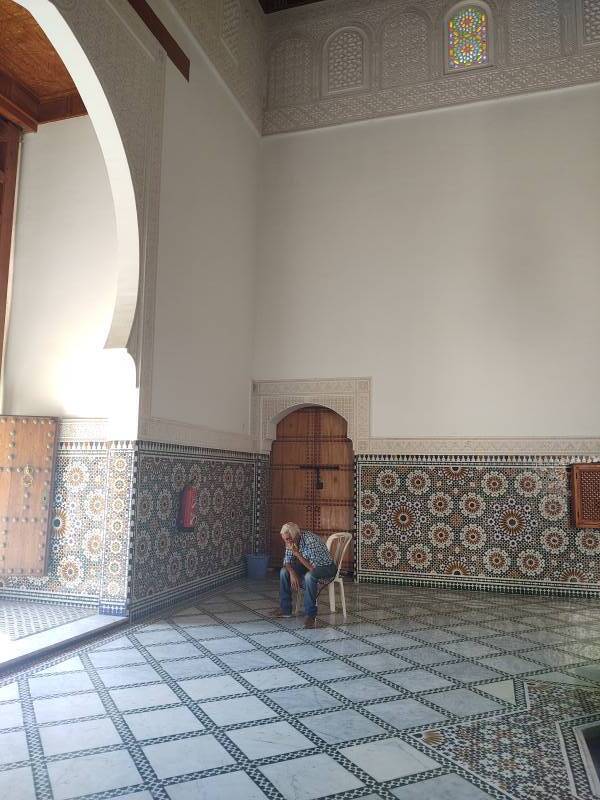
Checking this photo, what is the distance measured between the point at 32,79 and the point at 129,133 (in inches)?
46.4

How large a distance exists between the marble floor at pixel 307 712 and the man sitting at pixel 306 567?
128mm

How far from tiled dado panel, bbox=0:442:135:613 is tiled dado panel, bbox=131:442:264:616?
12 centimetres

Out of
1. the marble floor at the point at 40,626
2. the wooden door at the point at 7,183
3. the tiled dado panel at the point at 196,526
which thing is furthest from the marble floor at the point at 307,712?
the wooden door at the point at 7,183

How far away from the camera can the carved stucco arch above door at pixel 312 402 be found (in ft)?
15.2

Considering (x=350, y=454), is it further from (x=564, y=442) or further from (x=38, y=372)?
(x=38, y=372)

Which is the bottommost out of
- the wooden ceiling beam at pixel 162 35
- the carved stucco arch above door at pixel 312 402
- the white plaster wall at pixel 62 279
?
the carved stucco arch above door at pixel 312 402

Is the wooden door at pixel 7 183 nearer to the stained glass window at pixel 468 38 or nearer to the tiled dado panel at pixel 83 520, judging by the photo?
the tiled dado panel at pixel 83 520

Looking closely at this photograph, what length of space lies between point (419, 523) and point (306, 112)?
3388 millimetres

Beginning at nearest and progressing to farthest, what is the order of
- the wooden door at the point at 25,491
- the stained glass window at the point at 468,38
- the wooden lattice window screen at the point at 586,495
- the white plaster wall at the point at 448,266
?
the wooden door at the point at 25,491 → the wooden lattice window screen at the point at 586,495 → the white plaster wall at the point at 448,266 → the stained glass window at the point at 468,38

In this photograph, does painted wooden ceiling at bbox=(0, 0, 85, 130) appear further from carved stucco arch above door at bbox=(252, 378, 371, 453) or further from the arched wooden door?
the arched wooden door

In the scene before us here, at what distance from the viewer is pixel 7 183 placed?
4027 mm

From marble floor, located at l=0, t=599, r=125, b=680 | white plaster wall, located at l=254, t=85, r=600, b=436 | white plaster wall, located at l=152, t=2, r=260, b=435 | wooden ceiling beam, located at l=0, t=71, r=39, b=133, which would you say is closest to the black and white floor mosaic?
marble floor, located at l=0, t=599, r=125, b=680

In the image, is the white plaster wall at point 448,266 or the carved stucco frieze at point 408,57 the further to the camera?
the carved stucco frieze at point 408,57

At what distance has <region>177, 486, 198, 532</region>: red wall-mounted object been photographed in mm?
3699
